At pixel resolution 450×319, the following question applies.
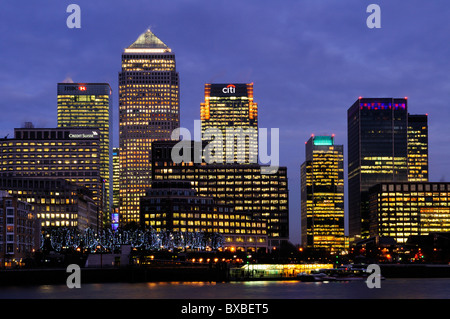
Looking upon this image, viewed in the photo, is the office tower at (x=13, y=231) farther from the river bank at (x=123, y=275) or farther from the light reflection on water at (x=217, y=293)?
the light reflection on water at (x=217, y=293)

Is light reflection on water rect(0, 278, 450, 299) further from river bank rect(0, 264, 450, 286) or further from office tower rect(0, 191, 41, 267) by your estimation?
office tower rect(0, 191, 41, 267)

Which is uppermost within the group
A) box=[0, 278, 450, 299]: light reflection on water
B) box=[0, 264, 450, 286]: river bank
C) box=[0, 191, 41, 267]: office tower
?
box=[0, 191, 41, 267]: office tower

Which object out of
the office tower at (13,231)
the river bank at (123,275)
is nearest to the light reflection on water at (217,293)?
the river bank at (123,275)

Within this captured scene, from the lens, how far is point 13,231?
174 metres

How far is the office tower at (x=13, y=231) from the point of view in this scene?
558ft

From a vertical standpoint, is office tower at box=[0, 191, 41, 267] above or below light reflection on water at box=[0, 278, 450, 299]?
above

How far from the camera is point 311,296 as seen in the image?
115m

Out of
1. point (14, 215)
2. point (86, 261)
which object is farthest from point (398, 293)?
point (14, 215)

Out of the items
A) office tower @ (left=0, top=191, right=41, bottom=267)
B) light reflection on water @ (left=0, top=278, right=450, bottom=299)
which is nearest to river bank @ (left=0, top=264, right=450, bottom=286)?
office tower @ (left=0, top=191, right=41, bottom=267)

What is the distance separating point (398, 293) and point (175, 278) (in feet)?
194

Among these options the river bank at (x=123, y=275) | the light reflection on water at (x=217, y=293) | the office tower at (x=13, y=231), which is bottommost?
the river bank at (x=123, y=275)

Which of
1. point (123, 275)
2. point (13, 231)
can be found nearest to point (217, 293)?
point (123, 275)

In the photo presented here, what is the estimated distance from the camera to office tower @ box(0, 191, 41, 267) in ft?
558

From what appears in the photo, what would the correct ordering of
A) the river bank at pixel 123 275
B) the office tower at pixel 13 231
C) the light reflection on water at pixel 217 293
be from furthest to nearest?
the office tower at pixel 13 231
the river bank at pixel 123 275
the light reflection on water at pixel 217 293
